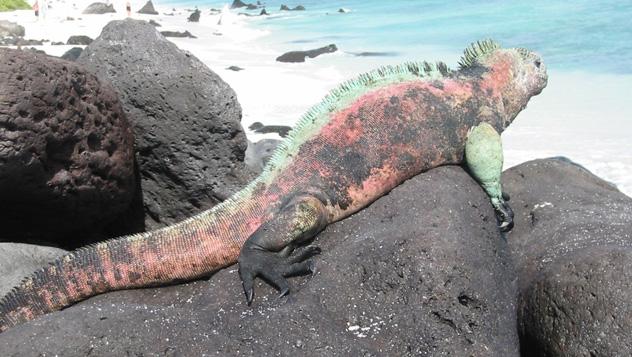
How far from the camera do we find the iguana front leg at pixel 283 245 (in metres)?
3.07

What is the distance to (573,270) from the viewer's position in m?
3.02

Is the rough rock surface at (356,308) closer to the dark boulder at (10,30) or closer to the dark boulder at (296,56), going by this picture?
the dark boulder at (296,56)

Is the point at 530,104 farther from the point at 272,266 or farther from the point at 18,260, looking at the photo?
the point at 18,260

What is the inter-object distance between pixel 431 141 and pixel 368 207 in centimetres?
55

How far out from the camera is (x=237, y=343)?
2.42m

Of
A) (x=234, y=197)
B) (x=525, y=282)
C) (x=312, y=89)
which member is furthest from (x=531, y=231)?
(x=312, y=89)

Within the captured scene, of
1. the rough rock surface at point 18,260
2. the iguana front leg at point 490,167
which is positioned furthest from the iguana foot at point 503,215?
the rough rock surface at point 18,260

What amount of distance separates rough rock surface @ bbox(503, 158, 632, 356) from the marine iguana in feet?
0.95

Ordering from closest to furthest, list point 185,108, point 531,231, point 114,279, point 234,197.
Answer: point 114,279 → point 234,197 → point 531,231 → point 185,108

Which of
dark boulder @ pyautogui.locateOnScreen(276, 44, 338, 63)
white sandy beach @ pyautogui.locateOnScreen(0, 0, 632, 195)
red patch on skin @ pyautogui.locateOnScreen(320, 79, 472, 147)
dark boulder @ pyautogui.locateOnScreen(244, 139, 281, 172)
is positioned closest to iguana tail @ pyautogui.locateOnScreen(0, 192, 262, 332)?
red patch on skin @ pyautogui.locateOnScreen(320, 79, 472, 147)

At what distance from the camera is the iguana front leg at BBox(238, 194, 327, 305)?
307cm

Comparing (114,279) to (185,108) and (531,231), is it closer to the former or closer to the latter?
(185,108)

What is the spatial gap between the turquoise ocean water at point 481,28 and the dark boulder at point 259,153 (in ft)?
31.1

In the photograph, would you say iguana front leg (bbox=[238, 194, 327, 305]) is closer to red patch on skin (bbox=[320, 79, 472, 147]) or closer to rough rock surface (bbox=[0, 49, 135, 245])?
red patch on skin (bbox=[320, 79, 472, 147])
